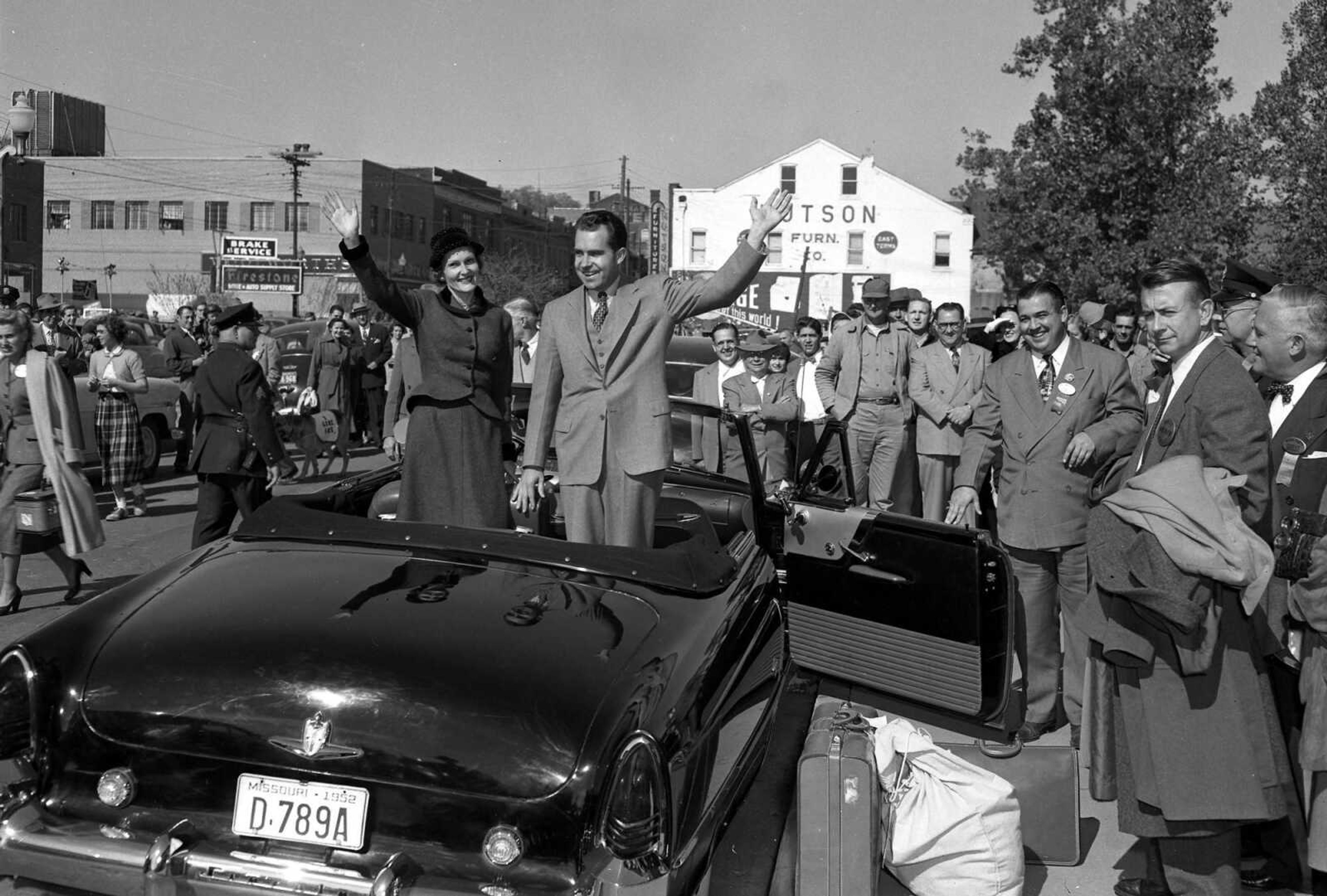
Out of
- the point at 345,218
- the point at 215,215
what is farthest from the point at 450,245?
the point at 215,215

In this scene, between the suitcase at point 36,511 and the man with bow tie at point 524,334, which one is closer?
the suitcase at point 36,511

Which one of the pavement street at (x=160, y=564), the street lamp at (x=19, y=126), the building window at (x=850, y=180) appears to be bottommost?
the pavement street at (x=160, y=564)

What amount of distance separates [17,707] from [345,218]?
249 cm

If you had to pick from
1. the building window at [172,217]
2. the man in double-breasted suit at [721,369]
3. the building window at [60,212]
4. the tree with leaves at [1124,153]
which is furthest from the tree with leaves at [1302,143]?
the building window at [60,212]

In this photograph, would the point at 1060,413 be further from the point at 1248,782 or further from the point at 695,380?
the point at 695,380

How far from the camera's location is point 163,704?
120 inches

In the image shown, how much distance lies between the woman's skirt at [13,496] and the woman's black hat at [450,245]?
12.7 feet

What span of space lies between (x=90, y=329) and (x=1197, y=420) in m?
14.5

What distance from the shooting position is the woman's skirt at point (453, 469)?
513 centimetres

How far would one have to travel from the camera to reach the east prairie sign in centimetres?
4503

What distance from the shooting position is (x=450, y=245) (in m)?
5.44

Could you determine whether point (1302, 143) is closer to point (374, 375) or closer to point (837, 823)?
point (374, 375)

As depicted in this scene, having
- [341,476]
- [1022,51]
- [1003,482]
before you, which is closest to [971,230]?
[1022,51]

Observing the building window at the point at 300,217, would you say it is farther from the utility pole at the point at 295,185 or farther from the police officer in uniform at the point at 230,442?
the police officer in uniform at the point at 230,442
